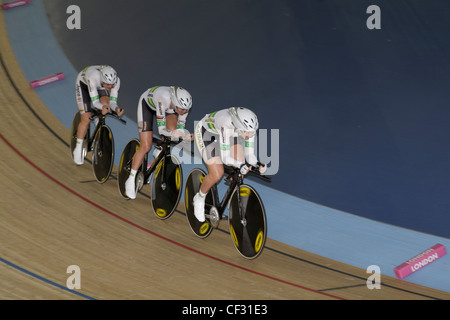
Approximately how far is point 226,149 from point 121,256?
1.02m

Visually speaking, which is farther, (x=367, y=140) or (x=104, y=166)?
(x=367, y=140)

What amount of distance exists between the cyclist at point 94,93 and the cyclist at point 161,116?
0.87 feet

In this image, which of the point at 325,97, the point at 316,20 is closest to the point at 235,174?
the point at 325,97

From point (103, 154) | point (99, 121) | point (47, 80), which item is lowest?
point (103, 154)

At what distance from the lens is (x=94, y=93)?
17.1 ft

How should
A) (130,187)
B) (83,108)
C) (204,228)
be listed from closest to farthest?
1. (204,228)
2. (130,187)
3. (83,108)

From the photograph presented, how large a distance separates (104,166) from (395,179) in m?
2.48

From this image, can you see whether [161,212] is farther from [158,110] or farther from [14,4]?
[14,4]

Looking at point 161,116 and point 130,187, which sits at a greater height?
point 161,116

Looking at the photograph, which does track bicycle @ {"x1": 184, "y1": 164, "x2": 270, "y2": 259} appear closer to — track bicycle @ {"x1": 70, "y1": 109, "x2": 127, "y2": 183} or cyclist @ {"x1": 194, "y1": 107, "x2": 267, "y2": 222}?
cyclist @ {"x1": 194, "y1": 107, "x2": 267, "y2": 222}

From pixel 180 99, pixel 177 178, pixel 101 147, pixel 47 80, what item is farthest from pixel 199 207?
pixel 47 80

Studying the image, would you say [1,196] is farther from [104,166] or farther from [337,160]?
[337,160]

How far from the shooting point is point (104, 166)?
5332 millimetres

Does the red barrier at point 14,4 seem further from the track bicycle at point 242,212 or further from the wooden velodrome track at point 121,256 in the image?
the track bicycle at point 242,212
